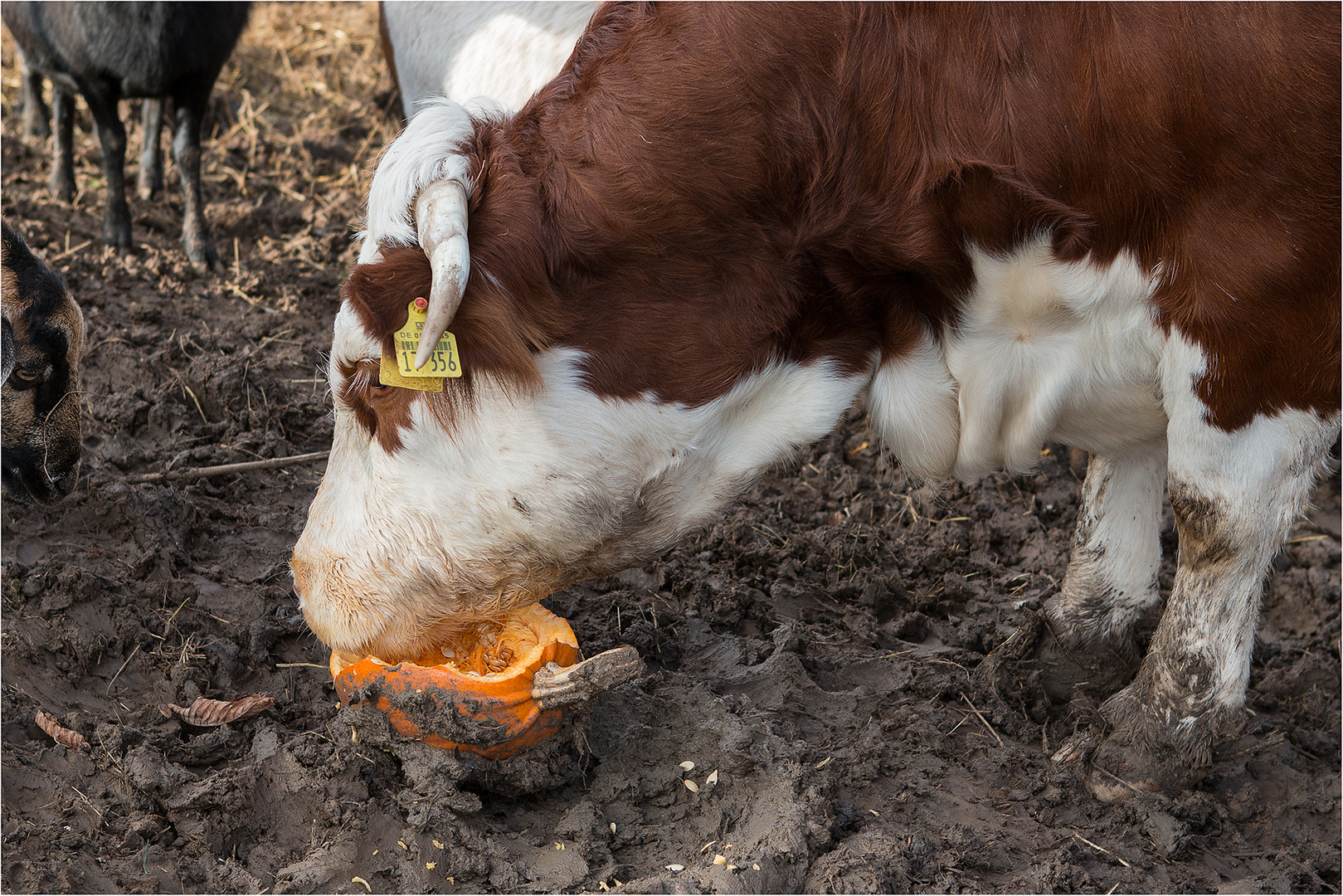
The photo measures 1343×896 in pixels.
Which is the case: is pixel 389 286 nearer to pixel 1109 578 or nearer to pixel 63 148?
pixel 1109 578

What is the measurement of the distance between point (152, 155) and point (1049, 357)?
5615mm

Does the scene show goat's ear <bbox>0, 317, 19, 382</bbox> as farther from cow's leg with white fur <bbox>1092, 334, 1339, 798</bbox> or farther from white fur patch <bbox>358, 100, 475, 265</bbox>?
cow's leg with white fur <bbox>1092, 334, 1339, 798</bbox>

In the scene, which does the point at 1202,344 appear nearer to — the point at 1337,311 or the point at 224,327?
the point at 1337,311

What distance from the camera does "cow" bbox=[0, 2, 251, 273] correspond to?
5.91 m

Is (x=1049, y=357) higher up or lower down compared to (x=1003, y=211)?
lower down

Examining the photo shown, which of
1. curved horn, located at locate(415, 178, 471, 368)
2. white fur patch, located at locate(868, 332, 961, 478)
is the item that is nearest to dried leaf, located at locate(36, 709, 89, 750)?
curved horn, located at locate(415, 178, 471, 368)

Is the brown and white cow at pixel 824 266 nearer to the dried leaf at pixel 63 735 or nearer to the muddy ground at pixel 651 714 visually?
the muddy ground at pixel 651 714

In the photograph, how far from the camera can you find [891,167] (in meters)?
2.69

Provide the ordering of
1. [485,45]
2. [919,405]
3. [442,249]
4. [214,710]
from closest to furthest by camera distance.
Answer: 1. [442,249]
2. [919,405]
3. [214,710]
4. [485,45]

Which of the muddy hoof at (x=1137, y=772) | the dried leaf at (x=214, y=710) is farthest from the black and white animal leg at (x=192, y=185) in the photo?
the muddy hoof at (x=1137, y=772)

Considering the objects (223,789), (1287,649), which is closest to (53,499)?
(223,789)

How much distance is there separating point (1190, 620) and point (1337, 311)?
35.1 inches

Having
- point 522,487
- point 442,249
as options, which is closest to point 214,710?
point 522,487

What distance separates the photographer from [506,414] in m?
2.74
